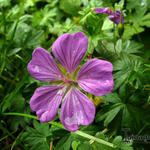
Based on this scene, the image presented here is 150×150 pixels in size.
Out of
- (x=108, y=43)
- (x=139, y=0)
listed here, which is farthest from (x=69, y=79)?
(x=139, y=0)

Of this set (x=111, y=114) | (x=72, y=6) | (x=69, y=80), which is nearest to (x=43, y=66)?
(x=69, y=80)

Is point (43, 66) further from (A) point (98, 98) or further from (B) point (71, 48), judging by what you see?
(A) point (98, 98)

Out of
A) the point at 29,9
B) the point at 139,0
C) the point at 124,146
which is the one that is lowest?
the point at 124,146

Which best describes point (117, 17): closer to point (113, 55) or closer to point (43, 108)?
point (113, 55)

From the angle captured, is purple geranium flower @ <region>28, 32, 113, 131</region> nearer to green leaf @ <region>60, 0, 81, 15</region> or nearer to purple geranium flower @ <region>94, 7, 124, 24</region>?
purple geranium flower @ <region>94, 7, 124, 24</region>

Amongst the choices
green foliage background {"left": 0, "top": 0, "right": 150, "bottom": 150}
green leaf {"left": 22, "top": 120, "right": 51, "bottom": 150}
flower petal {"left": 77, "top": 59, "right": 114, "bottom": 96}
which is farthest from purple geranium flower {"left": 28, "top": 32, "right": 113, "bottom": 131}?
green leaf {"left": 22, "top": 120, "right": 51, "bottom": 150}

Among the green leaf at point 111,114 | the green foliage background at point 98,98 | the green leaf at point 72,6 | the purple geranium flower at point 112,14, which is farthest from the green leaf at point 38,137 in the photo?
the green leaf at point 72,6

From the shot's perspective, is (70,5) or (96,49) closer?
(96,49)
